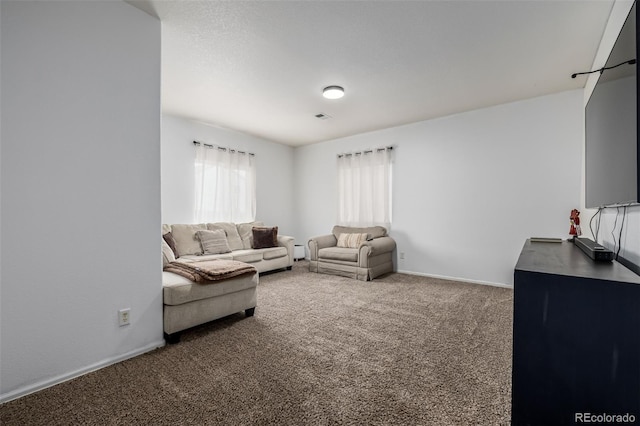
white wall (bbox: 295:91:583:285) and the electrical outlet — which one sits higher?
white wall (bbox: 295:91:583:285)

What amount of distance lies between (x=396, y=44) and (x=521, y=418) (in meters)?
2.70

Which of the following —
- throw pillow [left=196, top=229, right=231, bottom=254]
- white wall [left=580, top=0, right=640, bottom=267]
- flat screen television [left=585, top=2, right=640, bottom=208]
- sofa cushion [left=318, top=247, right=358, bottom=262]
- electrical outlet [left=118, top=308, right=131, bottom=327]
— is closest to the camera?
flat screen television [left=585, top=2, right=640, bottom=208]

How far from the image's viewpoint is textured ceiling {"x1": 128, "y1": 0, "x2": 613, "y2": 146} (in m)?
2.09

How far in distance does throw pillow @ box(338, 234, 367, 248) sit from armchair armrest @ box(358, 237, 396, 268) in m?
0.25

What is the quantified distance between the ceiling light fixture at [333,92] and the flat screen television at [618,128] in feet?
7.52

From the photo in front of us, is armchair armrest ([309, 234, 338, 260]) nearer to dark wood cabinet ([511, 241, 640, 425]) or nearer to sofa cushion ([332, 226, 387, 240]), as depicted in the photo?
sofa cushion ([332, 226, 387, 240])

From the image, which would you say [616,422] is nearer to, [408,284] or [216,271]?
[216,271]

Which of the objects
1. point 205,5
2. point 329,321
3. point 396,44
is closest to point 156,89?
point 205,5

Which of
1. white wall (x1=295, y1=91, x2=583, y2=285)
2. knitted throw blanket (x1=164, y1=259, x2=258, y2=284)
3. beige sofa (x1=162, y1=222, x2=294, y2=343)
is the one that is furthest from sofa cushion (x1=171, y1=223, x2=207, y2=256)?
white wall (x1=295, y1=91, x2=583, y2=285)

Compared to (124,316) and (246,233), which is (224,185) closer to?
(246,233)

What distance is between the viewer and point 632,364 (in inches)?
39.0

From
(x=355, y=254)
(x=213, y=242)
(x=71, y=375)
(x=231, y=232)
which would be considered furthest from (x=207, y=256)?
(x=71, y=375)

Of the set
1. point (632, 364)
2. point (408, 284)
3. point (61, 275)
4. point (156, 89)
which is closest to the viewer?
point (632, 364)

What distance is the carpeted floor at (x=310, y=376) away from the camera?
4.88 ft
